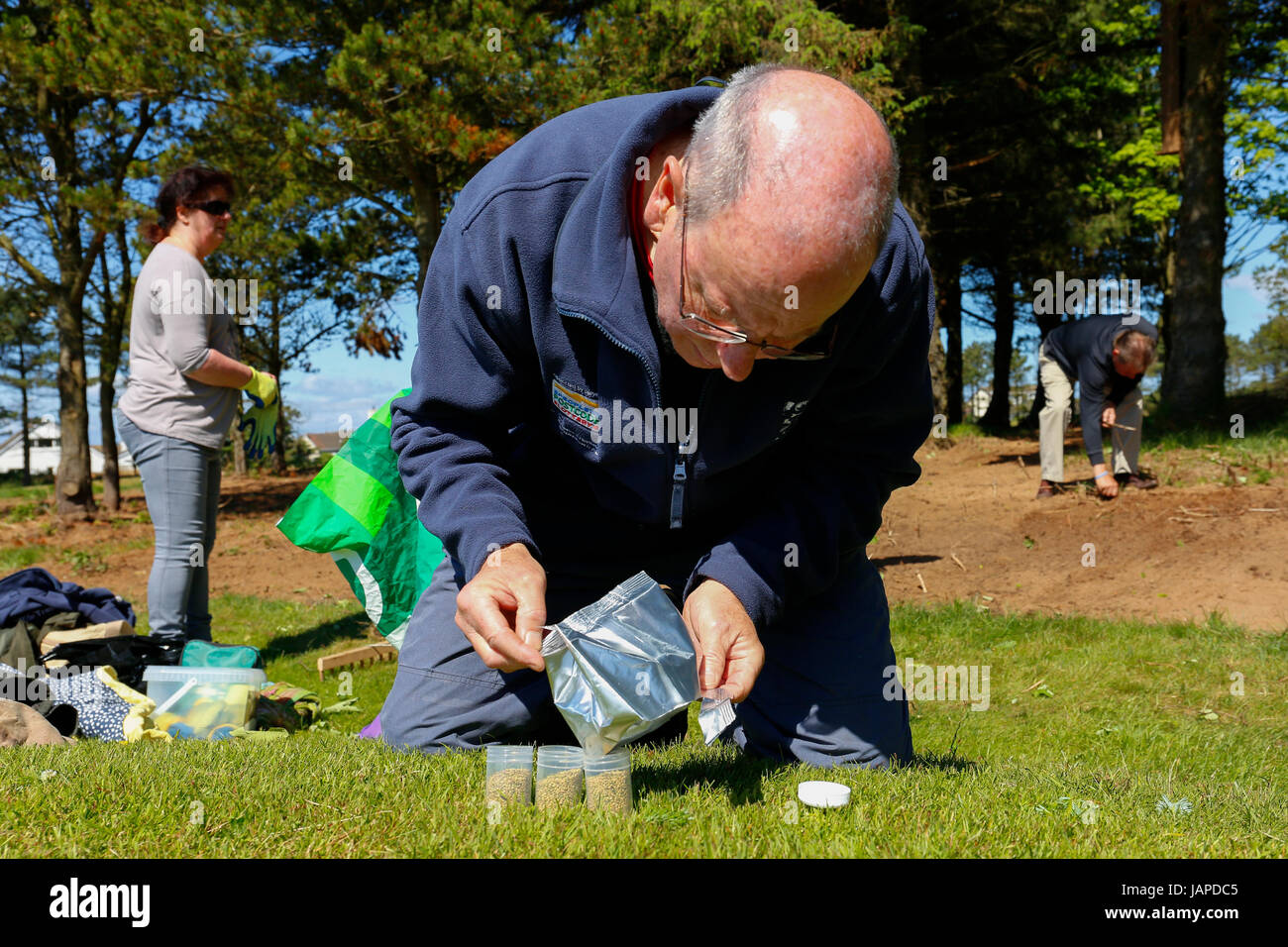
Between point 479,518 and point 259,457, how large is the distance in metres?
3.82

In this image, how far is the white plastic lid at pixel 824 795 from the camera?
2.59 metres

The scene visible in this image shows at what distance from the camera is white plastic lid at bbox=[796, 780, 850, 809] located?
259 centimetres

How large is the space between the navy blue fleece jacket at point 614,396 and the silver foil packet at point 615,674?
393mm

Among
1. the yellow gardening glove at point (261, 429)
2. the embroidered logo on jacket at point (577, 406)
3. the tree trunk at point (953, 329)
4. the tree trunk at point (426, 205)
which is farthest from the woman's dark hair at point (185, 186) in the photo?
the tree trunk at point (953, 329)

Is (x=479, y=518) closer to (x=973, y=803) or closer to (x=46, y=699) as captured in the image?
(x=973, y=803)

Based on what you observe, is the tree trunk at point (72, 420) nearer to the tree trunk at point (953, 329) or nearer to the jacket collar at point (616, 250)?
the jacket collar at point (616, 250)

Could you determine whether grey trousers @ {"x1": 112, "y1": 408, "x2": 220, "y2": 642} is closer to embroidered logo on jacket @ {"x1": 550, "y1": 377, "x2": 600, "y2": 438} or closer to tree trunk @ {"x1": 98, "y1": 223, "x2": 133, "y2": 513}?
embroidered logo on jacket @ {"x1": 550, "y1": 377, "x2": 600, "y2": 438}

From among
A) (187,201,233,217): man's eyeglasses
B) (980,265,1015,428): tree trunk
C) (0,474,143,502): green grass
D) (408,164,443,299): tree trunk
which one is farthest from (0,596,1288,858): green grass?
(980,265,1015,428): tree trunk

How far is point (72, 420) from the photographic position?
47.0 ft

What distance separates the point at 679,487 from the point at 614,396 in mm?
405

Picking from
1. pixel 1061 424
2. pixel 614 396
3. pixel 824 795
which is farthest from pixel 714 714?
pixel 1061 424

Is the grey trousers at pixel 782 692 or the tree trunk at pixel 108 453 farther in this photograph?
the tree trunk at pixel 108 453

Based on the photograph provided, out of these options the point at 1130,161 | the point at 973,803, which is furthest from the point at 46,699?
the point at 1130,161

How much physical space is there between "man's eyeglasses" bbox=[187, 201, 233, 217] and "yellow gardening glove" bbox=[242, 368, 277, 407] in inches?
35.6
